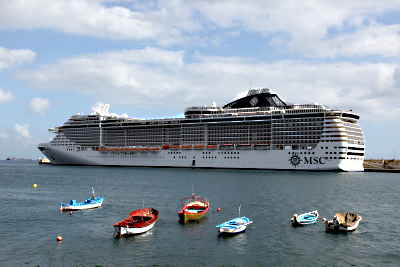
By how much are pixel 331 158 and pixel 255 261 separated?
71291 millimetres

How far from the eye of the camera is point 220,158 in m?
110

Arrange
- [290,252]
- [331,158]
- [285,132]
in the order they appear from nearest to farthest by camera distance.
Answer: [290,252] < [331,158] < [285,132]

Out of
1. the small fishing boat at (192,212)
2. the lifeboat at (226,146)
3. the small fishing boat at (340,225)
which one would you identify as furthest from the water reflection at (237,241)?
the lifeboat at (226,146)

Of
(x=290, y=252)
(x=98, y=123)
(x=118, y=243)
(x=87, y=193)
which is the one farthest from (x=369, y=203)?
(x=98, y=123)

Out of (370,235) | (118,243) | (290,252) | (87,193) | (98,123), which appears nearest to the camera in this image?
(290,252)

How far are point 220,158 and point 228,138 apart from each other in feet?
19.9

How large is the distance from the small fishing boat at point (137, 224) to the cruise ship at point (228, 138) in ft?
214

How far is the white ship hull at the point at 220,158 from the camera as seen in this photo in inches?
3745

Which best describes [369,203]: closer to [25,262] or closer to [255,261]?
[255,261]

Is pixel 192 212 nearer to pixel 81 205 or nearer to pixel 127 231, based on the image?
pixel 127 231

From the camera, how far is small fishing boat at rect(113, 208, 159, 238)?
3341 centimetres

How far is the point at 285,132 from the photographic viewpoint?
103 m

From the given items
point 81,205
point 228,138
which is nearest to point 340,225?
point 81,205

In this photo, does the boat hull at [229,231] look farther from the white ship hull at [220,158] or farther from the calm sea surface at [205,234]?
the white ship hull at [220,158]
